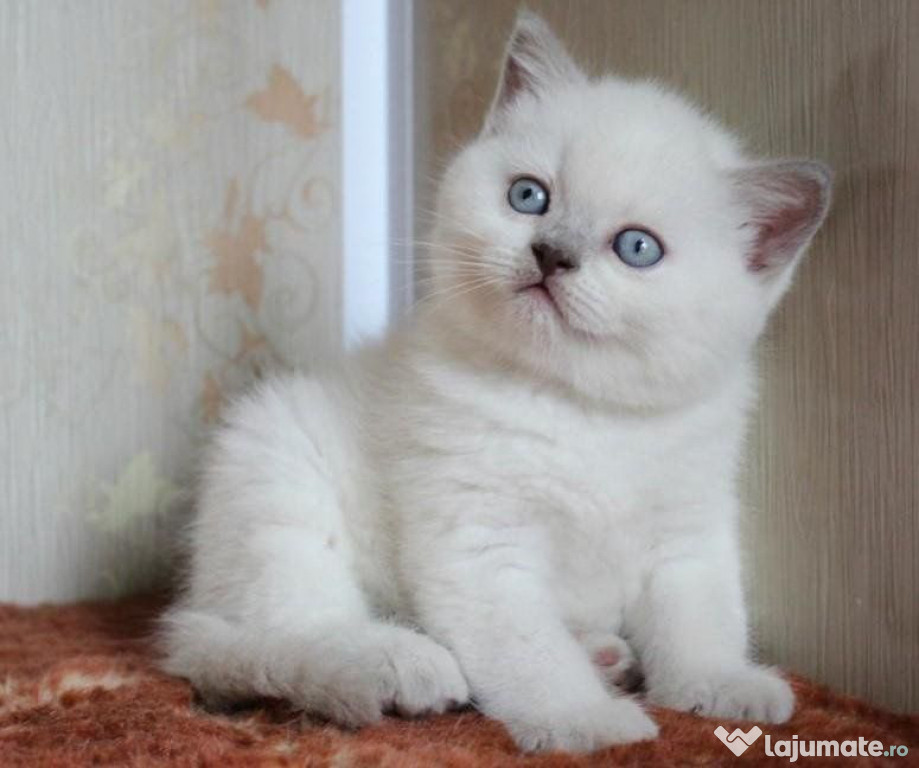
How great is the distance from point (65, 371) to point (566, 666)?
1111mm

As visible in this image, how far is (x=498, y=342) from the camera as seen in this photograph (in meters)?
1.49

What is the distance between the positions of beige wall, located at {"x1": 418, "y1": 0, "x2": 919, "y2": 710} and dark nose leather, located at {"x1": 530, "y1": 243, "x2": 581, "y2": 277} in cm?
39

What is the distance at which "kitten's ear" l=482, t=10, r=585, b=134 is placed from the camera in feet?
5.35

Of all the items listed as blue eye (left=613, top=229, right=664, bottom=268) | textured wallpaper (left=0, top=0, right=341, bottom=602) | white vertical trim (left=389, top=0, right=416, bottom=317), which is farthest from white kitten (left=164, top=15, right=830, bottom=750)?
white vertical trim (left=389, top=0, right=416, bottom=317)

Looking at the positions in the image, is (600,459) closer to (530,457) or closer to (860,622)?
(530,457)

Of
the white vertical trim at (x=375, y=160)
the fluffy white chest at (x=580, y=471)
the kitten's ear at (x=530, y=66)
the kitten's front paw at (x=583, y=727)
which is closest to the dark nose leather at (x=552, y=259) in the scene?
the fluffy white chest at (x=580, y=471)

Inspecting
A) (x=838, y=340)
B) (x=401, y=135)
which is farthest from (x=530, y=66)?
(x=401, y=135)

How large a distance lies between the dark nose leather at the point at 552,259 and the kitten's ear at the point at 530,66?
0.35 m

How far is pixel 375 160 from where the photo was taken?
2.40 meters

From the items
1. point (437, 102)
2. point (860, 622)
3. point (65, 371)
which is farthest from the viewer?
point (437, 102)

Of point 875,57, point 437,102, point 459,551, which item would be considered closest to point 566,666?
point 459,551

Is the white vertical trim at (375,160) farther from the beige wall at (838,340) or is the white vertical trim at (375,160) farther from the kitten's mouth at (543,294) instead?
the kitten's mouth at (543,294)

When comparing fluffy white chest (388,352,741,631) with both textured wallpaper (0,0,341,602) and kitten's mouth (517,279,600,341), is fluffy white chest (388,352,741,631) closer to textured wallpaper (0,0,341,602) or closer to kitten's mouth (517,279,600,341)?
kitten's mouth (517,279,600,341)

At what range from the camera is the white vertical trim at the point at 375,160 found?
2.34 meters
